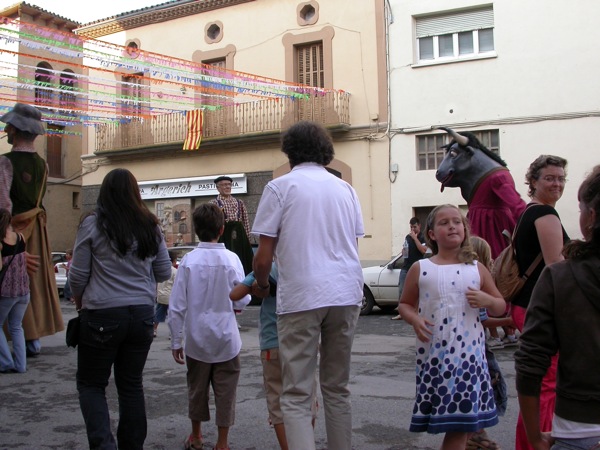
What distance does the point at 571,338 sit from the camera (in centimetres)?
205

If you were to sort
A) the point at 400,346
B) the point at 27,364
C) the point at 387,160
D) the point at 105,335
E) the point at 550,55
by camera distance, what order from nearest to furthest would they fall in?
1. the point at 105,335
2. the point at 27,364
3. the point at 400,346
4. the point at 550,55
5. the point at 387,160

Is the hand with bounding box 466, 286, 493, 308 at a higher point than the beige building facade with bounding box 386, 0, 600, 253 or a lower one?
lower

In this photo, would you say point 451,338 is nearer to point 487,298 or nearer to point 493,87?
point 487,298

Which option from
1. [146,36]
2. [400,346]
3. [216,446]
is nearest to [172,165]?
[146,36]

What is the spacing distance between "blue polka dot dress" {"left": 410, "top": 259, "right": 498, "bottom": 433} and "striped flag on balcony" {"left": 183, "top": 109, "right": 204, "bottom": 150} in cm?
1900

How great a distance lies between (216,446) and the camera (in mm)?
4406

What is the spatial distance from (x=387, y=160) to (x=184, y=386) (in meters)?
13.9

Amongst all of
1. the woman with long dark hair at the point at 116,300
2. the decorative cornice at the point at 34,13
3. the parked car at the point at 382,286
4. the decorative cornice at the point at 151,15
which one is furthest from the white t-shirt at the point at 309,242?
the decorative cornice at the point at 34,13

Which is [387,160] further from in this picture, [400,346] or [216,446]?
[216,446]

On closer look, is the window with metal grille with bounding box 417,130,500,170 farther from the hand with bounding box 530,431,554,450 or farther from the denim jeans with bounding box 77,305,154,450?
the hand with bounding box 530,431,554,450

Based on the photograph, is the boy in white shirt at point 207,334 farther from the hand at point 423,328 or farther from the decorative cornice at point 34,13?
the decorative cornice at point 34,13

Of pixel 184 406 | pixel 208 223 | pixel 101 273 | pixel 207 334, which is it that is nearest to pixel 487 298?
pixel 207 334

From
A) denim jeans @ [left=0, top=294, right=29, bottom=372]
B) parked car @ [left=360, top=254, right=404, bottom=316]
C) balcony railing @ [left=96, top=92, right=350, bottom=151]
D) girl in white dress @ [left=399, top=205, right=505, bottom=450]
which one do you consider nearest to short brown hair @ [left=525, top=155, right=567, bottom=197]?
girl in white dress @ [left=399, top=205, right=505, bottom=450]

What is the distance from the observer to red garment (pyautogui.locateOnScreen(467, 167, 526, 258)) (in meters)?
5.72
